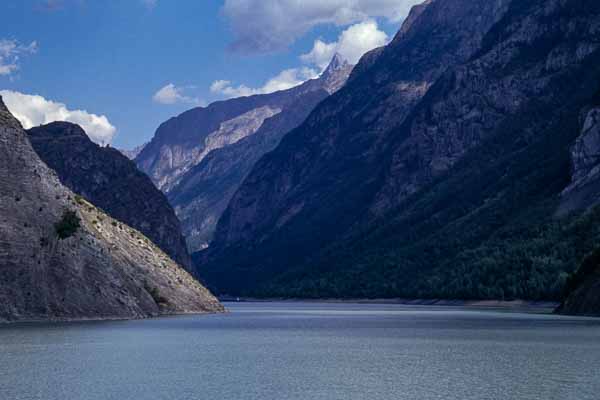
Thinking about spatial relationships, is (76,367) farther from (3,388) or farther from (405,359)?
(405,359)

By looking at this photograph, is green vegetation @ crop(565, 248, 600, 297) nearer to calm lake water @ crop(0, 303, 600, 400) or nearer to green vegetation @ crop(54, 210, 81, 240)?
calm lake water @ crop(0, 303, 600, 400)

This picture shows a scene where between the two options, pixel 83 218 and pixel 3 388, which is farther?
pixel 83 218

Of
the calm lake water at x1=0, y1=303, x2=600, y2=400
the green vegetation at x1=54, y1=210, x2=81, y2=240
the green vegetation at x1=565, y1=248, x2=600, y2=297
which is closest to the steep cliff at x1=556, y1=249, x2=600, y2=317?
the green vegetation at x1=565, y1=248, x2=600, y2=297

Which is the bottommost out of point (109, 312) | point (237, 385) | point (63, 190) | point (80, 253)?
point (237, 385)

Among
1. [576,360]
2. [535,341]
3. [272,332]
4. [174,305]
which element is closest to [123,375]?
[576,360]

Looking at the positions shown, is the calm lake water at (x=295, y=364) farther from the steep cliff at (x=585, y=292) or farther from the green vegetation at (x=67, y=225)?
the steep cliff at (x=585, y=292)
